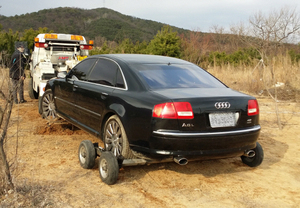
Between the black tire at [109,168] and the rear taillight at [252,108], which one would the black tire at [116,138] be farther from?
the rear taillight at [252,108]

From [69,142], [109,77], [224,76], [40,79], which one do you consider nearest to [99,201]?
[109,77]

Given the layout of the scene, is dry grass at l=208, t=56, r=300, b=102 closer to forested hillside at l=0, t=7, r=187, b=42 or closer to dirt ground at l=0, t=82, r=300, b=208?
dirt ground at l=0, t=82, r=300, b=208

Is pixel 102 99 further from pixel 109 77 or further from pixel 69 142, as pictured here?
pixel 69 142

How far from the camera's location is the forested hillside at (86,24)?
65.2 meters

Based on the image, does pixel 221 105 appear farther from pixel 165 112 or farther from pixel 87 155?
pixel 87 155

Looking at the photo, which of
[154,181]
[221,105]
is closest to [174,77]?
[221,105]

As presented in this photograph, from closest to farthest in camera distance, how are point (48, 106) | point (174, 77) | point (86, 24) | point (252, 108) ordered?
1. point (252, 108)
2. point (174, 77)
3. point (48, 106)
4. point (86, 24)

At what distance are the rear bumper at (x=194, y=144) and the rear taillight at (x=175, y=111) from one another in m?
0.19

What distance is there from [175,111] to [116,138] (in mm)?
1100

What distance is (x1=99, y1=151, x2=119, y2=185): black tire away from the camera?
3.92 meters

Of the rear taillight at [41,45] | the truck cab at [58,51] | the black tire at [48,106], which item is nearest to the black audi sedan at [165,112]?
the black tire at [48,106]

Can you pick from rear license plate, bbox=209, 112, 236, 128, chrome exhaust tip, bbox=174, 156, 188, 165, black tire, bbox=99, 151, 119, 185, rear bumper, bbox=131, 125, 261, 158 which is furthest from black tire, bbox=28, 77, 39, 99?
rear license plate, bbox=209, 112, 236, 128

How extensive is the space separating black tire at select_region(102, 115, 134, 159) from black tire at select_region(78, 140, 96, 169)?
9.6 inches

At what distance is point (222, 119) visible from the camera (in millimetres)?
3908
